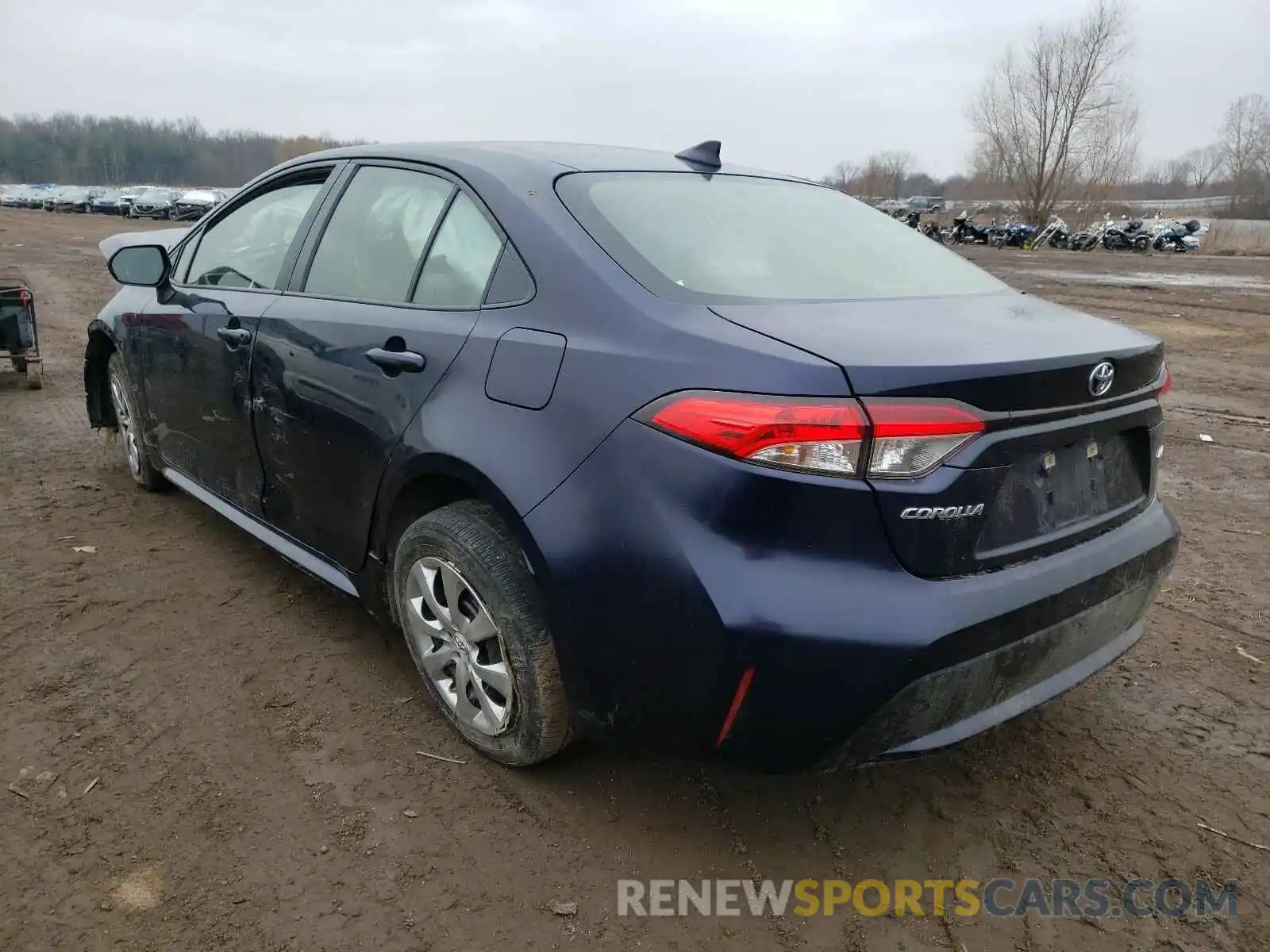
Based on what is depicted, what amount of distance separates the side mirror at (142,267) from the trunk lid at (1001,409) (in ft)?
9.78

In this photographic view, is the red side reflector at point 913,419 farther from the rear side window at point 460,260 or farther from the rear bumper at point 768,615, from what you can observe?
the rear side window at point 460,260

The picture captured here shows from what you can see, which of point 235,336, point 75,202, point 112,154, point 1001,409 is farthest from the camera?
point 112,154

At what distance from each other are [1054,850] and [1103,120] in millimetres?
48845

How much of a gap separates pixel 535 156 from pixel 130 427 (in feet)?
10.0

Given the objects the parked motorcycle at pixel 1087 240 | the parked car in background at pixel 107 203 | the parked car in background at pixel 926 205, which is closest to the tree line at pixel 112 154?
the parked car in background at pixel 107 203

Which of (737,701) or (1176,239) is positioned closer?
(737,701)

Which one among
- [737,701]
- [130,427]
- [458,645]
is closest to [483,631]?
[458,645]

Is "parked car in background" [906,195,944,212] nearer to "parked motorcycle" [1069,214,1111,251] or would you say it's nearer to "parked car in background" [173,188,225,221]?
"parked motorcycle" [1069,214,1111,251]

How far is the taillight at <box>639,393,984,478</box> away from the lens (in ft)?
5.98

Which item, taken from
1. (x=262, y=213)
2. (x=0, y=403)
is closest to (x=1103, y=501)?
(x=262, y=213)

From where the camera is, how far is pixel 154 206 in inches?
1790

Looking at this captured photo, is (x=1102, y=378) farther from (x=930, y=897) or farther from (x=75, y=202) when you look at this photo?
(x=75, y=202)

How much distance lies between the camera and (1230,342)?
10.8 metres

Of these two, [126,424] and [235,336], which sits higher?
[235,336]
